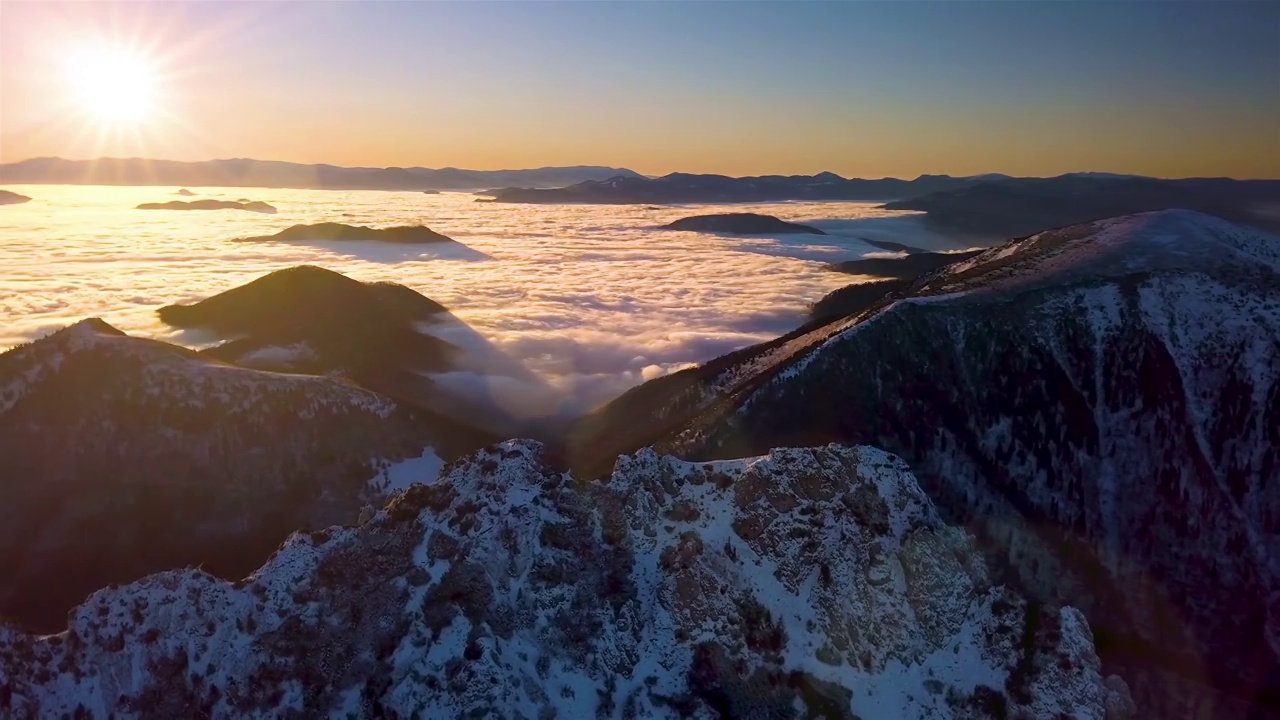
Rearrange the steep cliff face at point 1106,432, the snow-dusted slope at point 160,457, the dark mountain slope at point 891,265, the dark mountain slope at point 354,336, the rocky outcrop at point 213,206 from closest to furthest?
1. the steep cliff face at point 1106,432
2. the snow-dusted slope at point 160,457
3. the dark mountain slope at point 354,336
4. the dark mountain slope at point 891,265
5. the rocky outcrop at point 213,206

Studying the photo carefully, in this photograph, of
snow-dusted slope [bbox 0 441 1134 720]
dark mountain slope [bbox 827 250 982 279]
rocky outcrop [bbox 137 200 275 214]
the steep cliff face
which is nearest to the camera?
snow-dusted slope [bbox 0 441 1134 720]

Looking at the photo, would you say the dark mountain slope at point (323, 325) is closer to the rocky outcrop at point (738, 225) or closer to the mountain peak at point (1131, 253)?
the mountain peak at point (1131, 253)

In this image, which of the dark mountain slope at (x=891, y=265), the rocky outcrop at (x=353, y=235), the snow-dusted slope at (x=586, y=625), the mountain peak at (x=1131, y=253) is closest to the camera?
the snow-dusted slope at (x=586, y=625)

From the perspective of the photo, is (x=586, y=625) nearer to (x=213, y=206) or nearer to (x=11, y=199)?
(x=213, y=206)

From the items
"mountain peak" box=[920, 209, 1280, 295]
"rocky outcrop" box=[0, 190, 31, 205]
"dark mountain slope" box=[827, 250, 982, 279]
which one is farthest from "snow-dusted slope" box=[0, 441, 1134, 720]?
"rocky outcrop" box=[0, 190, 31, 205]

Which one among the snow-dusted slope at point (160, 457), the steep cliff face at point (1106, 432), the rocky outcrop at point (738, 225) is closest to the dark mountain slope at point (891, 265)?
the rocky outcrop at point (738, 225)

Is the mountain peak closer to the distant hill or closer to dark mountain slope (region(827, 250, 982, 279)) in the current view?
dark mountain slope (region(827, 250, 982, 279))
